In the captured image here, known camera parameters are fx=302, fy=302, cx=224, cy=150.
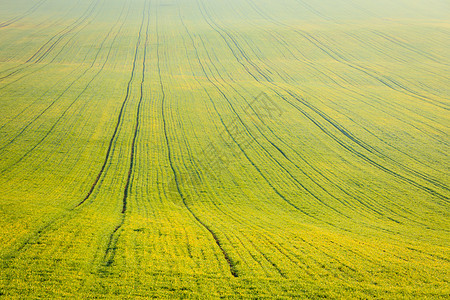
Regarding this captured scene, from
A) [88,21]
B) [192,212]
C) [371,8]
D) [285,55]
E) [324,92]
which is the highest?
[371,8]

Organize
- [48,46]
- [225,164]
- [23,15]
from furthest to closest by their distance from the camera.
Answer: [23,15] → [48,46] → [225,164]

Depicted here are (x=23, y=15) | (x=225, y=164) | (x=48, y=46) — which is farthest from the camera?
(x=23, y=15)

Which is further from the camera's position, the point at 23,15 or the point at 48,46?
the point at 23,15

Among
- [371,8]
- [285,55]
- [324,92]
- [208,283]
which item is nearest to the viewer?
[208,283]

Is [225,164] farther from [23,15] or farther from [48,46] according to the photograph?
[23,15]

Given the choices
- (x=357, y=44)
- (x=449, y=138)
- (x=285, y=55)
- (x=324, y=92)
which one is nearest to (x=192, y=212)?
(x=449, y=138)

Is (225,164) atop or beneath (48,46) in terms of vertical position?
beneath

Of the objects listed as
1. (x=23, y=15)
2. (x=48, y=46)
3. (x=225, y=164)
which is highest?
(x=23, y=15)

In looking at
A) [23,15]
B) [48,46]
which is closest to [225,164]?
[48,46]

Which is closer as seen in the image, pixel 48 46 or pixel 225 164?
pixel 225 164

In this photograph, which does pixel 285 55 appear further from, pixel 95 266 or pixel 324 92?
pixel 95 266
